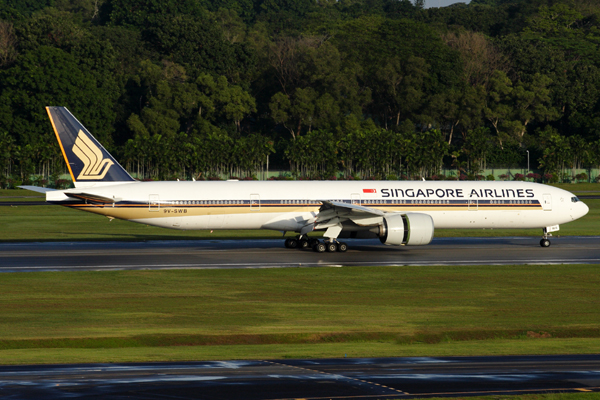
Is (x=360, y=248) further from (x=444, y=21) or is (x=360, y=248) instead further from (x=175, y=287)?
(x=444, y=21)

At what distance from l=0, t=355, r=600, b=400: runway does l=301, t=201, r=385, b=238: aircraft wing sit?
22206 millimetres

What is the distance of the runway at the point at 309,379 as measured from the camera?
13.7 metres

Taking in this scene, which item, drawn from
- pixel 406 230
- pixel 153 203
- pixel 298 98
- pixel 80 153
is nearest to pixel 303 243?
pixel 406 230

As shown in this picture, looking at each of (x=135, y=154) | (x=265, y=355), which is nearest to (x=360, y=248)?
(x=265, y=355)

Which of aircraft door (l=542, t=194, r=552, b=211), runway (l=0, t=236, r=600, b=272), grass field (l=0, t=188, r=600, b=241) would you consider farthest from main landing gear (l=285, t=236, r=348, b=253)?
aircraft door (l=542, t=194, r=552, b=211)

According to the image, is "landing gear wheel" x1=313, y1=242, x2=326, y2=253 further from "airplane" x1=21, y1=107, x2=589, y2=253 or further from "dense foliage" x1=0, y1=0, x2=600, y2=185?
"dense foliage" x1=0, y1=0, x2=600, y2=185

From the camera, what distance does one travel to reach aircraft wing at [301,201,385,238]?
39312 millimetres

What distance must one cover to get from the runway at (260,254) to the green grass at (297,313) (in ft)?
7.64

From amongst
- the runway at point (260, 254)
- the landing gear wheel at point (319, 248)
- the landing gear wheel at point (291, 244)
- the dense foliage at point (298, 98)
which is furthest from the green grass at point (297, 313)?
the dense foliage at point (298, 98)

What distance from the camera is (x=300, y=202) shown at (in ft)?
137

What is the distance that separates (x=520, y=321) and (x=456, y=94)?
396 feet

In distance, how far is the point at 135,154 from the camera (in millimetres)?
119875

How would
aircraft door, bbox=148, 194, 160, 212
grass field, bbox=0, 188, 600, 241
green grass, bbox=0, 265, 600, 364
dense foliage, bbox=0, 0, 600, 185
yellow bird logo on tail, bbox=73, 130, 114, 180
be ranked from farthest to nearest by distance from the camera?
dense foliage, bbox=0, 0, 600, 185, grass field, bbox=0, 188, 600, 241, yellow bird logo on tail, bbox=73, 130, 114, 180, aircraft door, bbox=148, 194, 160, 212, green grass, bbox=0, 265, 600, 364

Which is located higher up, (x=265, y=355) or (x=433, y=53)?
(x=433, y=53)
